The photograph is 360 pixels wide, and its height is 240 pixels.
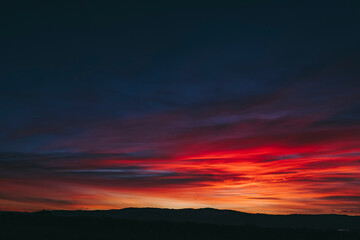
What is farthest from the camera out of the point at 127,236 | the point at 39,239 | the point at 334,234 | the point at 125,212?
the point at 125,212

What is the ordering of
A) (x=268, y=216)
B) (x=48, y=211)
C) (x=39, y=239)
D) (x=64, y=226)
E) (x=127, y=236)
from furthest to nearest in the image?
(x=268, y=216) < (x=48, y=211) < (x=64, y=226) < (x=127, y=236) < (x=39, y=239)

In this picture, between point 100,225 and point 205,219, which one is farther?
point 205,219

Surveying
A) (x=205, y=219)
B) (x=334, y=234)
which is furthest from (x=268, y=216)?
(x=334, y=234)

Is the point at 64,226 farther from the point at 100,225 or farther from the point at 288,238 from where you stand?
the point at 288,238

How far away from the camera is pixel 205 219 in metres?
100

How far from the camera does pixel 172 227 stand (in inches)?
1294

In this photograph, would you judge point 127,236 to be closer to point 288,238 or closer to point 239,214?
point 288,238

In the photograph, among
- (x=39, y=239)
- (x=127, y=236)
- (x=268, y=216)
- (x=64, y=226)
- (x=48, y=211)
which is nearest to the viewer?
(x=39, y=239)

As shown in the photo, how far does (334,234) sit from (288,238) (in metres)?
4.84

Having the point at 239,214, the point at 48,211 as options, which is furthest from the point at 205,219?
the point at 48,211

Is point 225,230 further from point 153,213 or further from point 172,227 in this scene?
point 153,213

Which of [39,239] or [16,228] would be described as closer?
[39,239]

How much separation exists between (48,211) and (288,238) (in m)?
28.3

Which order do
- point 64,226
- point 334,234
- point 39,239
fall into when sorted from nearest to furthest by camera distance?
point 39,239 < point 334,234 < point 64,226
